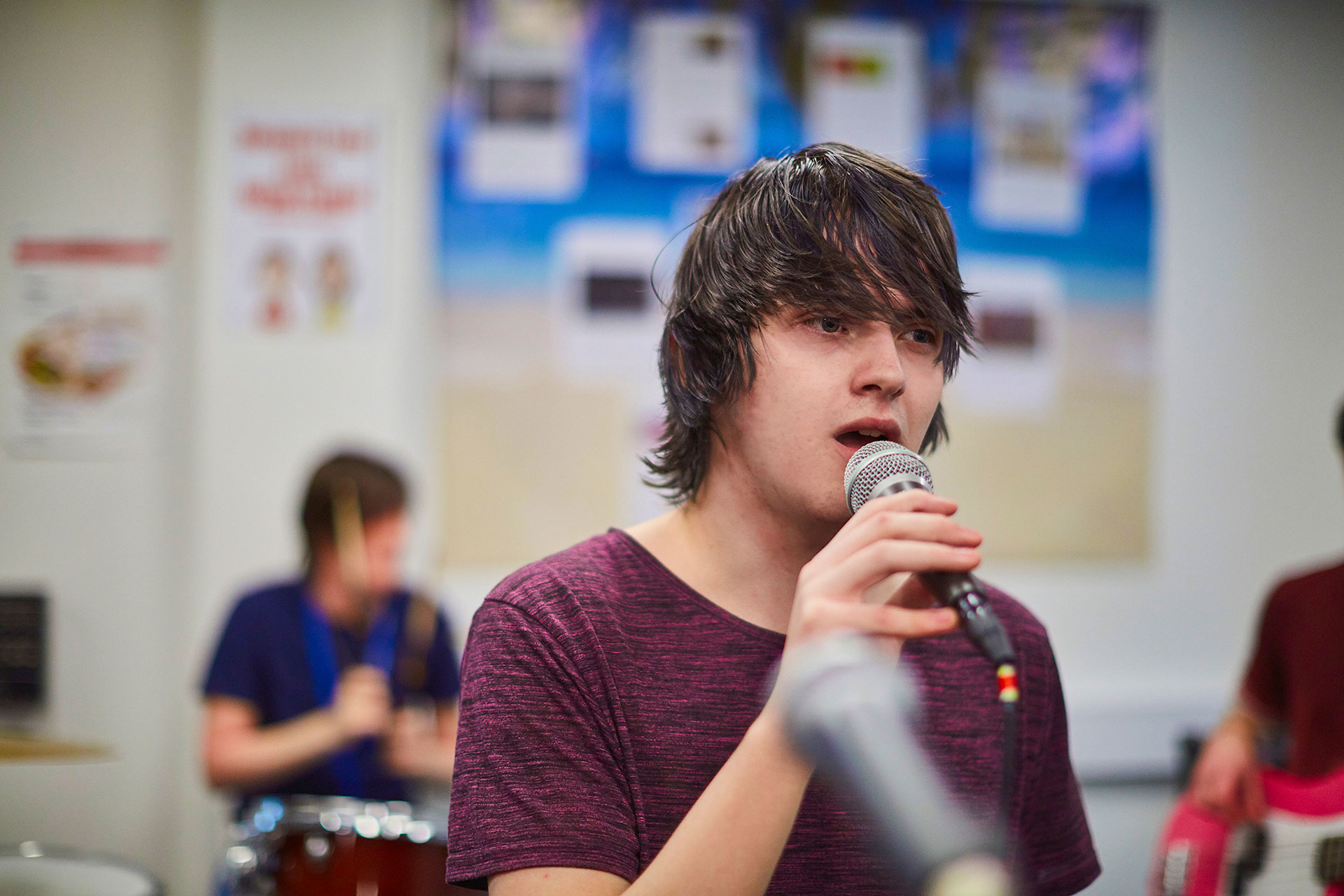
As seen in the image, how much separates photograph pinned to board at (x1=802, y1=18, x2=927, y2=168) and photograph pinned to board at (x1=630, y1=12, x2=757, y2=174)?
7.0 inches

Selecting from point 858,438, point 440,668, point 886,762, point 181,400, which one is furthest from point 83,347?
point 886,762

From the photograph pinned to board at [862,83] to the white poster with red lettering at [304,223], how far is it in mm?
1186

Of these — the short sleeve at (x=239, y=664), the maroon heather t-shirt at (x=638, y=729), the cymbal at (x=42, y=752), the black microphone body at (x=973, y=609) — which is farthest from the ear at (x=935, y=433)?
the short sleeve at (x=239, y=664)

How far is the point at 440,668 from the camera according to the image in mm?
2537

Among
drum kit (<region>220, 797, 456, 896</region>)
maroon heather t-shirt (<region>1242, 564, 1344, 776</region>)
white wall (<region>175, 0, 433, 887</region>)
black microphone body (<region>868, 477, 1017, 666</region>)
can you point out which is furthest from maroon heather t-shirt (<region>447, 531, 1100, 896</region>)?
white wall (<region>175, 0, 433, 887</region>)

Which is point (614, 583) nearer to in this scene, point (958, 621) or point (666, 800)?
point (666, 800)

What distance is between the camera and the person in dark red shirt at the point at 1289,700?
2.23 m

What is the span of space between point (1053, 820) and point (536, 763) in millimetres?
567

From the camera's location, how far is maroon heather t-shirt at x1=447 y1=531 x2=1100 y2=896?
846 mm

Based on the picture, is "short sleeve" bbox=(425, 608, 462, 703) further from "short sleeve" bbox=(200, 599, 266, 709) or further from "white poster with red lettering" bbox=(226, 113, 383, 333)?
"white poster with red lettering" bbox=(226, 113, 383, 333)

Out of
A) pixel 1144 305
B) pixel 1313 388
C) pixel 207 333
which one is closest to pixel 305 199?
pixel 207 333

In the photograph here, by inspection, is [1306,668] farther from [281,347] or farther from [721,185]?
[281,347]

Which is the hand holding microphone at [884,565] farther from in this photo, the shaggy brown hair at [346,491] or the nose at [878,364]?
the shaggy brown hair at [346,491]

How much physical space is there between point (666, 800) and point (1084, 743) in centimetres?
237
